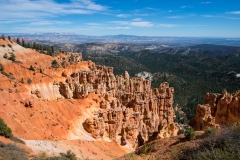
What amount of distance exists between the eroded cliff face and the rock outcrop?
4.04 metres

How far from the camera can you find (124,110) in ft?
105

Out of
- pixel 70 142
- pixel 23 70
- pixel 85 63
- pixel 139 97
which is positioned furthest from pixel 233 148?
pixel 85 63

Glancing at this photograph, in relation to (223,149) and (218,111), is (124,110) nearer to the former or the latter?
(218,111)

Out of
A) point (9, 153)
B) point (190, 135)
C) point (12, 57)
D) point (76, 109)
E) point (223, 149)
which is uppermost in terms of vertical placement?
point (12, 57)

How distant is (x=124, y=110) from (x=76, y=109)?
667cm

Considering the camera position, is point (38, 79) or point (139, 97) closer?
point (38, 79)

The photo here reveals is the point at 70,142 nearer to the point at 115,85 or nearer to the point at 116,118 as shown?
the point at 116,118

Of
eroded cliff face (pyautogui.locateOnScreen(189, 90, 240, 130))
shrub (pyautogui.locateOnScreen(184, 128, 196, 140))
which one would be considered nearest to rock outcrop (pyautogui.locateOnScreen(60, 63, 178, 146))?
eroded cliff face (pyautogui.locateOnScreen(189, 90, 240, 130))

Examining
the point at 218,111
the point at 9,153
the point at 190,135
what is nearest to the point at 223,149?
the point at 190,135

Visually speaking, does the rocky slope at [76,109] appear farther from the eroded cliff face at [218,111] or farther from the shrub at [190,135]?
the shrub at [190,135]

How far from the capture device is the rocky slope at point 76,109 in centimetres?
2231

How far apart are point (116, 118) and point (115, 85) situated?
15.9m

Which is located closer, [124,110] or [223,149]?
[223,149]

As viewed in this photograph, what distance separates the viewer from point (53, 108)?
2777cm
